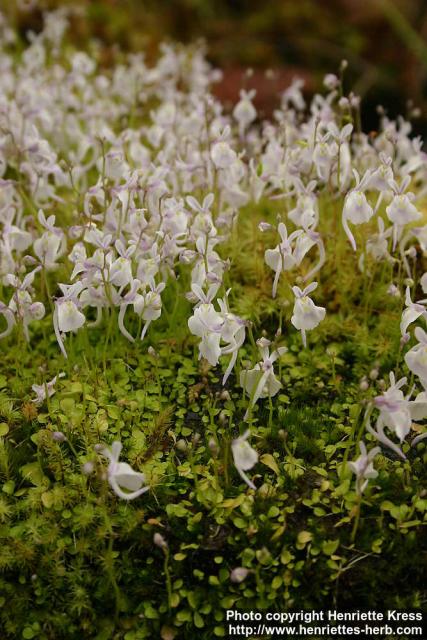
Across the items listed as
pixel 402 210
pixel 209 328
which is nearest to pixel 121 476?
pixel 209 328

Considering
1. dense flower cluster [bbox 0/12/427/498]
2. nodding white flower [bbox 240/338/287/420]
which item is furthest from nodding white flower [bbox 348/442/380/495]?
nodding white flower [bbox 240/338/287/420]

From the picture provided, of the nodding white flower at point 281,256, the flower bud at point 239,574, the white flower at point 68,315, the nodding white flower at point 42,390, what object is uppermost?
the nodding white flower at point 281,256

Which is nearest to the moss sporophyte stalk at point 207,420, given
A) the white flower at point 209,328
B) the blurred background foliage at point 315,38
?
the white flower at point 209,328

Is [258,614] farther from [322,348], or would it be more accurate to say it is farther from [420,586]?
[322,348]

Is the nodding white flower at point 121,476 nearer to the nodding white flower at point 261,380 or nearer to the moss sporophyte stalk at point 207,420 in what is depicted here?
the moss sporophyte stalk at point 207,420

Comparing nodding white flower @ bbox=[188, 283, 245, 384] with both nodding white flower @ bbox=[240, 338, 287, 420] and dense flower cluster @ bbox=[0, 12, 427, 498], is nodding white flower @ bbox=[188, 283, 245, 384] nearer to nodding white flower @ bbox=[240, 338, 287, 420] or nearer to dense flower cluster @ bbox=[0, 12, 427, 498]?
dense flower cluster @ bbox=[0, 12, 427, 498]

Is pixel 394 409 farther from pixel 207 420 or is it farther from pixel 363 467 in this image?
pixel 207 420

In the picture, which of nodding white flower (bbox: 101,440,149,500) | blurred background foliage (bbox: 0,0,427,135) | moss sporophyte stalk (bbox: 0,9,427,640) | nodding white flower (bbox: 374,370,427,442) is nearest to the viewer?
nodding white flower (bbox: 101,440,149,500)
